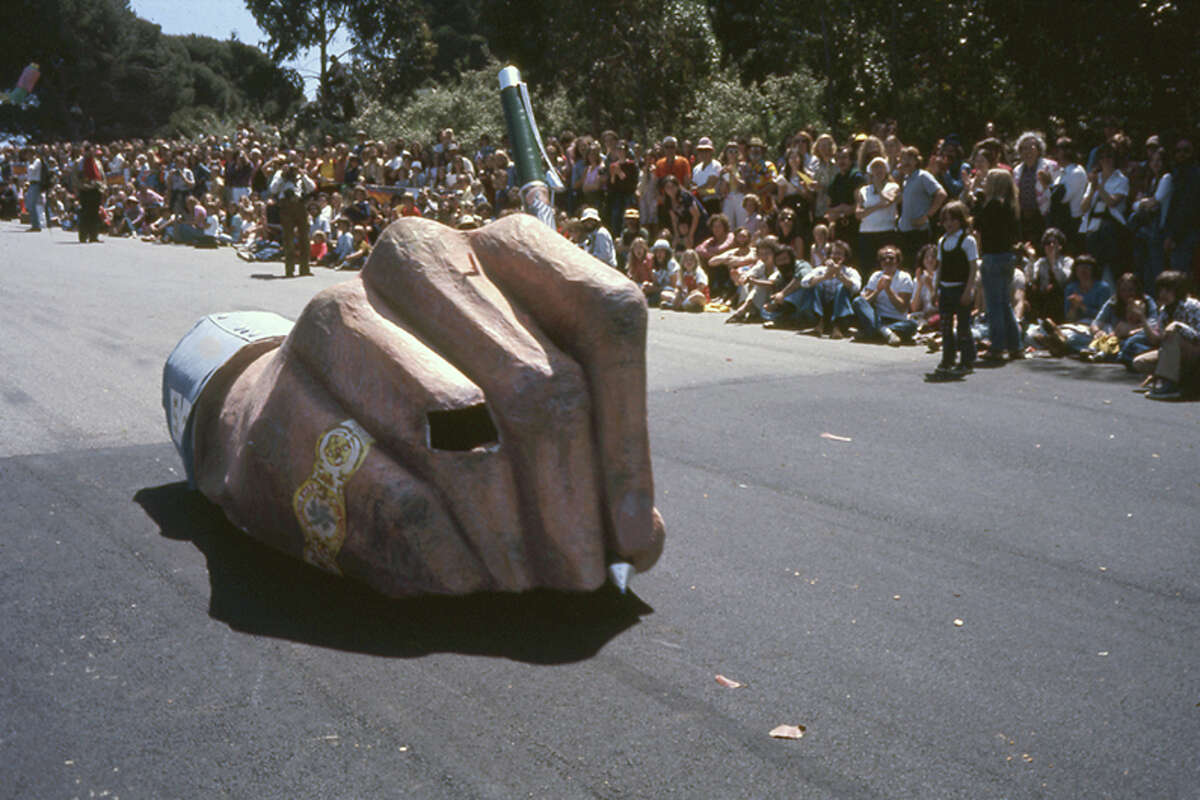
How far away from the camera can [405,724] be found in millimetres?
3867

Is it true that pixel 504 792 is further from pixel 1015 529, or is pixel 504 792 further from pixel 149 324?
pixel 149 324

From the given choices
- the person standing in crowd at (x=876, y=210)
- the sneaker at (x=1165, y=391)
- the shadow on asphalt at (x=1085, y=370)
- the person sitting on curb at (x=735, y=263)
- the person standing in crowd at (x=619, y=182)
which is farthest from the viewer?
the person standing in crowd at (x=619, y=182)

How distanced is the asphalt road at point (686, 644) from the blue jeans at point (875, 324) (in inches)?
192

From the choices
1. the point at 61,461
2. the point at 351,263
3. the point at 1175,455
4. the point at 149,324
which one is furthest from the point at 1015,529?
the point at 351,263

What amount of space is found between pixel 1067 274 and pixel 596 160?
27.2 feet

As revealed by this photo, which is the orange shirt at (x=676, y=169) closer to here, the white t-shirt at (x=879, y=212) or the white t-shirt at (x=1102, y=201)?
the white t-shirt at (x=879, y=212)

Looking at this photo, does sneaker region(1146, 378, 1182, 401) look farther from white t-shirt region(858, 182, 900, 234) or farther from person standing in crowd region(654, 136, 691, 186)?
person standing in crowd region(654, 136, 691, 186)

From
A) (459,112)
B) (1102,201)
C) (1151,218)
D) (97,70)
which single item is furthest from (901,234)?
(97,70)

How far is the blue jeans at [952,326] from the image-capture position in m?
10.9

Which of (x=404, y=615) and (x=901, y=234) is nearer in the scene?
(x=404, y=615)

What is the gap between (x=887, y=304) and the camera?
13.3 meters

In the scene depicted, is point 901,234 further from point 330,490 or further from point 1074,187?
point 330,490

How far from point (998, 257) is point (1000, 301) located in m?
0.46

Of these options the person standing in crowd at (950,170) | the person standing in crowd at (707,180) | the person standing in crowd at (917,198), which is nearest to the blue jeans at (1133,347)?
the person standing in crowd at (917,198)
